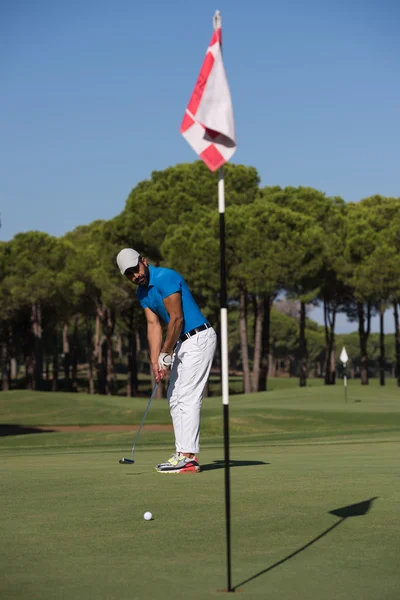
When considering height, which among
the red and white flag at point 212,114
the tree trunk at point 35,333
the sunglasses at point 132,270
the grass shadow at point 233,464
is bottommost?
the grass shadow at point 233,464

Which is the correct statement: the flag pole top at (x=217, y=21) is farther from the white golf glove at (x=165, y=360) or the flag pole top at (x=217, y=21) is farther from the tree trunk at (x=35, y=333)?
the tree trunk at (x=35, y=333)

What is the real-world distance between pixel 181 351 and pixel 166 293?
2.22 ft

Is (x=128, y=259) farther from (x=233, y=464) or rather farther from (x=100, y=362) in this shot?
(x=100, y=362)

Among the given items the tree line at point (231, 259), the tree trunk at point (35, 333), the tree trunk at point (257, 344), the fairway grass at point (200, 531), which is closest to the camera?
the fairway grass at point (200, 531)

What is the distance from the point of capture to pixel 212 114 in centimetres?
597

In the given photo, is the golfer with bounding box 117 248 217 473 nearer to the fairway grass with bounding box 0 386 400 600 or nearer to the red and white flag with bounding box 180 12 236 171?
the fairway grass with bounding box 0 386 400 600

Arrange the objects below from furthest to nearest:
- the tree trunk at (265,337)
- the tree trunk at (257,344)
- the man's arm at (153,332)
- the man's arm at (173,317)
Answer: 1. the tree trunk at (265,337)
2. the tree trunk at (257,344)
3. the man's arm at (153,332)
4. the man's arm at (173,317)

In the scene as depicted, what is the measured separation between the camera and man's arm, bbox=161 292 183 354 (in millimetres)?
10078

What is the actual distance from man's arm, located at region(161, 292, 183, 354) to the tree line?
45.7 meters

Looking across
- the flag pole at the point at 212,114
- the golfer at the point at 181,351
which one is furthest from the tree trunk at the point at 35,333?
the flag pole at the point at 212,114

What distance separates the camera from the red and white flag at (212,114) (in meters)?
5.96

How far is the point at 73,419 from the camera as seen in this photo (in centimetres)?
4228

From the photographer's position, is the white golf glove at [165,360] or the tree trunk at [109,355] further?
the tree trunk at [109,355]

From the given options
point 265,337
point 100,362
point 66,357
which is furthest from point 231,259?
point 66,357
